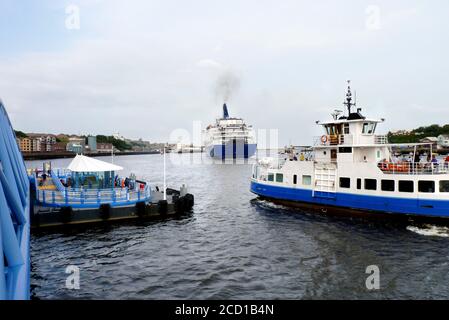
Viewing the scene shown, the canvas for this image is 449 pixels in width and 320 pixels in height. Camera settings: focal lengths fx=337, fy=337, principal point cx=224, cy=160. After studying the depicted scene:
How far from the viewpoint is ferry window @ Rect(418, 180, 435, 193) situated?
24.2m

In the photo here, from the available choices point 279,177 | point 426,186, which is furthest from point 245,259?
point 279,177

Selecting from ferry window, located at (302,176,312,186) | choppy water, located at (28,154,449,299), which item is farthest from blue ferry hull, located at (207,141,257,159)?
choppy water, located at (28,154,449,299)

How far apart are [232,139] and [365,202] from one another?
98835 mm

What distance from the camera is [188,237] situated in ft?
76.0

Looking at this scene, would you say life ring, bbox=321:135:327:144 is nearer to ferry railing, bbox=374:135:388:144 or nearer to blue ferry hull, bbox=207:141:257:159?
ferry railing, bbox=374:135:388:144

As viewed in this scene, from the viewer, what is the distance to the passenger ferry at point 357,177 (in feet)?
80.4

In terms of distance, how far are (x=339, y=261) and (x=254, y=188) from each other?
61.9 feet

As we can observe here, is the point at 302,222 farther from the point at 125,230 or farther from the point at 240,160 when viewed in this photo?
the point at 240,160

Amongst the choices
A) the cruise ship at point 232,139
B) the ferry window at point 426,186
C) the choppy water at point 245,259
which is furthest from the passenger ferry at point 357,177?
the cruise ship at point 232,139

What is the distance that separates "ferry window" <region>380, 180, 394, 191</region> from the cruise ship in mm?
99446

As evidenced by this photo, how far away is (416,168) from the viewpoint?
25.0 metres

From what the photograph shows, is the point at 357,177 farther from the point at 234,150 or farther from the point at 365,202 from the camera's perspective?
the point at 234,150

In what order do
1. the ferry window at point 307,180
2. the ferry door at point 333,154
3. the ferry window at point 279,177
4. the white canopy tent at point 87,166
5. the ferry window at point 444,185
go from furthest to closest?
the ferry window at point 279,177 < the ferry window at point 307,180 < the ferry door at point 333,154 < the white canopy tent at point 87,166 < the ferry window at point 444,185

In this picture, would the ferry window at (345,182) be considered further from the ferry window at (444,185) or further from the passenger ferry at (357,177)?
the ferry window at (444,185)
